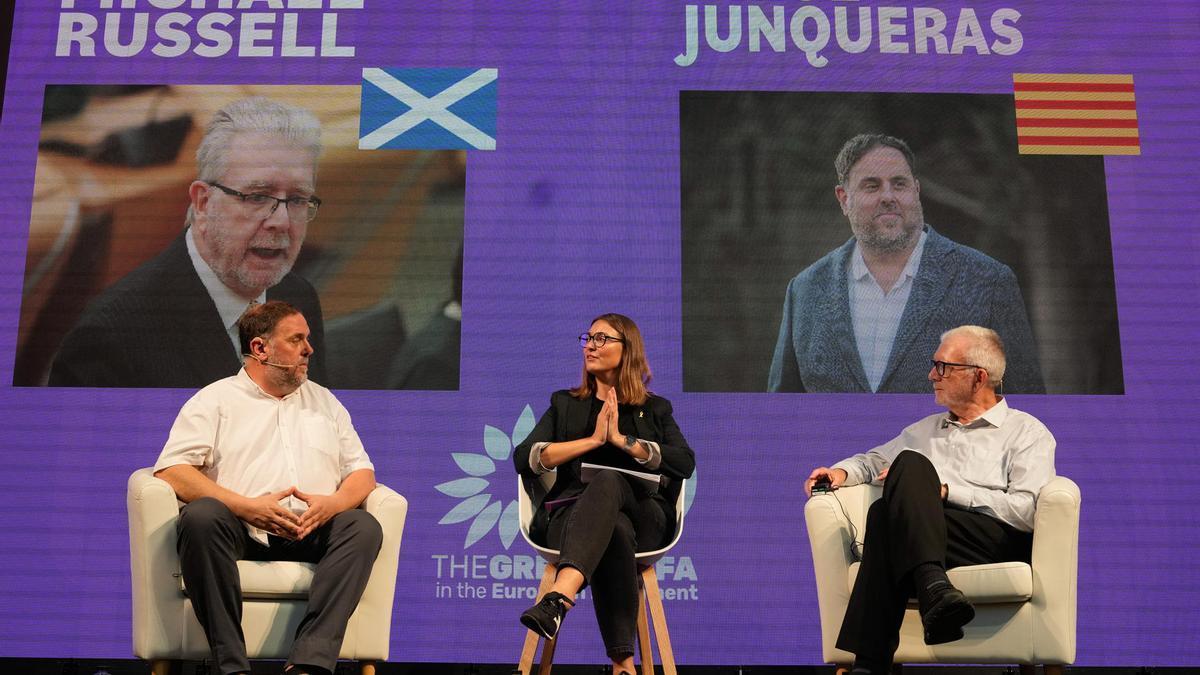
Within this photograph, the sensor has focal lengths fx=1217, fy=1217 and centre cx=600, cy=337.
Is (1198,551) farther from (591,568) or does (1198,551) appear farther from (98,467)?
(98,467)

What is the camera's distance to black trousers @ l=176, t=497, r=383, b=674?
295 cm

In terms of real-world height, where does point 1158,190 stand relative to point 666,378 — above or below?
above

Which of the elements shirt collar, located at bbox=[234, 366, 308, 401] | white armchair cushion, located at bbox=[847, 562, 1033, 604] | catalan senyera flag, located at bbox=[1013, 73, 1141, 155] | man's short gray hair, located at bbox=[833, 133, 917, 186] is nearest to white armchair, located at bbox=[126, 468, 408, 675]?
shirt collar, located at bbox=[234, 366, 308, 401]

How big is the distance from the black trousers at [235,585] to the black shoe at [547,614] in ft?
1.46

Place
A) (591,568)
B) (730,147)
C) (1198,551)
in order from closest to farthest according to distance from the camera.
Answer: (591,568)
(1198,551)
(730,147)

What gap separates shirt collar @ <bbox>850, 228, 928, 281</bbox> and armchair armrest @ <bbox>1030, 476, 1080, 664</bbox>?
58.7 inches

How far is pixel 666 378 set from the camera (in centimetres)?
448

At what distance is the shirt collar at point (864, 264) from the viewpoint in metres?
4.54

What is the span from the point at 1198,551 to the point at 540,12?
3152mm

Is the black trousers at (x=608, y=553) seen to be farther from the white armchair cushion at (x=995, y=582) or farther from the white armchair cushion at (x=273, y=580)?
the white armchair cushion at (x=995, y=582)

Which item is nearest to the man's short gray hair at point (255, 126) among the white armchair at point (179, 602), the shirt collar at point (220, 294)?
Result: the shirt collar at point (220, 294)

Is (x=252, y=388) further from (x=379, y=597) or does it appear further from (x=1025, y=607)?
(x=1025, y=607)

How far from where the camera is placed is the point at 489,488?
4.40 m

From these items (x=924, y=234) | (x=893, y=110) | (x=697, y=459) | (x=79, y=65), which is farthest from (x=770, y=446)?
(x=79, y=65)
